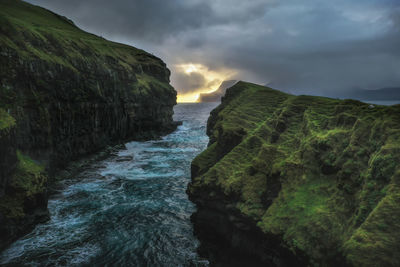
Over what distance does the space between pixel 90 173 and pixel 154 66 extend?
54.9 metres

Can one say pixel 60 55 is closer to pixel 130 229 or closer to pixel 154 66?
pixel 130 229

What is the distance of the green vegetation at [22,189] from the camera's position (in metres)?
16.2

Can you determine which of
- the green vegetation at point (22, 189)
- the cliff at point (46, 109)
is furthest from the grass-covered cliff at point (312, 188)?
the cliff at point (46, 109)

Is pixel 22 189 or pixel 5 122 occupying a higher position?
pixel 5 122

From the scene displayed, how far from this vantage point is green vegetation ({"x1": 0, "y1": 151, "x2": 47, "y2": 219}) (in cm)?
1619

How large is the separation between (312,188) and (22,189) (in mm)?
20537

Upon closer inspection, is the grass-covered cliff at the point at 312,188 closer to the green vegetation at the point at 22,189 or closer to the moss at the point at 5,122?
the green vegetation at the point at 22,189

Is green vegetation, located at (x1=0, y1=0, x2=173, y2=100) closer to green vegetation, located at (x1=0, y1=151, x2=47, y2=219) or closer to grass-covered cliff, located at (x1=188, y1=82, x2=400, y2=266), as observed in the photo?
green vegetation, located at (x1=0, y1=151, x2=47, y2=219)

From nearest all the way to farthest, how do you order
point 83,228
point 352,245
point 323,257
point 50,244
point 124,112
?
point 352,245 < point 323,257 < point 50,244 < point 83,228 < point 124,112

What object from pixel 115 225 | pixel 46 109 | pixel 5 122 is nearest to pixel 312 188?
pixel 115 225

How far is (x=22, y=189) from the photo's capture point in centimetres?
1738

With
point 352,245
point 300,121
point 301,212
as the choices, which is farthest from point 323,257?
point 300,121

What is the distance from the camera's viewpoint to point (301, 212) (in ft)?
38.0

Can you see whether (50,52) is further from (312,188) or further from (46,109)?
(312,188)
